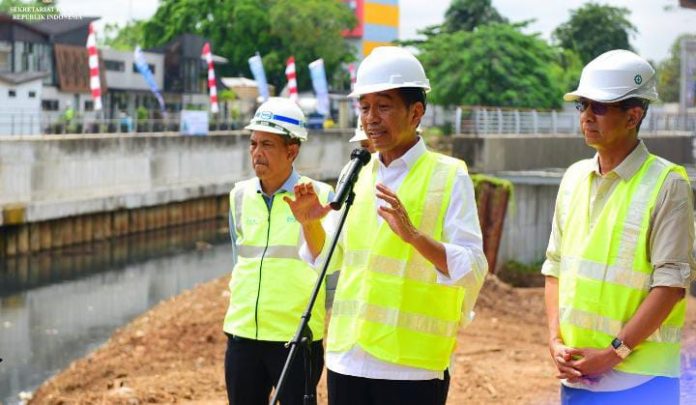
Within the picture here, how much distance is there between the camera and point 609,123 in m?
3.28

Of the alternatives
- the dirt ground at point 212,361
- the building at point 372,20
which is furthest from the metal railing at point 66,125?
the building at point 372,20

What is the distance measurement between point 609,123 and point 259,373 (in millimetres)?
1805

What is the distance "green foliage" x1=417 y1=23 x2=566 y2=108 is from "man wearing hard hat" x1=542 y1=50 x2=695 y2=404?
34.5 meters

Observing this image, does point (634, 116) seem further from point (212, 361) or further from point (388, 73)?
Answer: point (212, 361)

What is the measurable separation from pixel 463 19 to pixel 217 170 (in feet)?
85.2

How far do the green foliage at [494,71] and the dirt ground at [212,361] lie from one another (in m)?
24.0

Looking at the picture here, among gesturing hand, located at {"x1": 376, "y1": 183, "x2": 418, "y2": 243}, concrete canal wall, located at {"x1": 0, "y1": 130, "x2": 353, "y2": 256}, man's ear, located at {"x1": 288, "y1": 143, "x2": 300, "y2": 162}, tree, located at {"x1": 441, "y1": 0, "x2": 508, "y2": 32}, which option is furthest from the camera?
tree, located at {"x1": 441, "y1": 0, "x2": 508, "y2": 32}

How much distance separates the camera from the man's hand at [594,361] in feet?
10.3

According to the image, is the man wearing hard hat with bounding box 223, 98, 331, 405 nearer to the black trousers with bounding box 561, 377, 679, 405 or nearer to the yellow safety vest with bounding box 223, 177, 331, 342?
the yellow safety vest with bounding box 223, 177, 331, 342

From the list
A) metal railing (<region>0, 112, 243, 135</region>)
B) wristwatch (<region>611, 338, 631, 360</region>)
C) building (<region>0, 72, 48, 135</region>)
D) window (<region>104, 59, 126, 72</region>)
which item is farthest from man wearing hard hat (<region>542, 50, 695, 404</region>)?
window (<region>104, 59, 126, 72</region>)

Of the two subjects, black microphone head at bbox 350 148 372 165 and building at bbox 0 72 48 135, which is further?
building at bbox 0 72 48 135

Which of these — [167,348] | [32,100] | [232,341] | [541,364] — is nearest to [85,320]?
[167,348]

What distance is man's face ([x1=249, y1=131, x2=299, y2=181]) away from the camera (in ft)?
14.4

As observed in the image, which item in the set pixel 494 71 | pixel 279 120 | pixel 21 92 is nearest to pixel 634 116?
pixel 279 120
